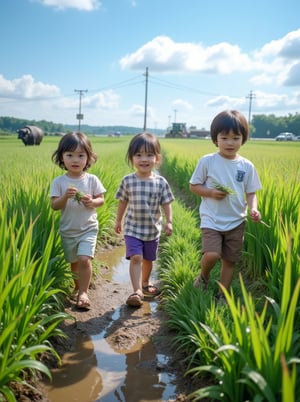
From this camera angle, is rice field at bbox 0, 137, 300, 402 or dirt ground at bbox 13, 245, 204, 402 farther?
dirt ground at bbox 13, 245, 204, 402

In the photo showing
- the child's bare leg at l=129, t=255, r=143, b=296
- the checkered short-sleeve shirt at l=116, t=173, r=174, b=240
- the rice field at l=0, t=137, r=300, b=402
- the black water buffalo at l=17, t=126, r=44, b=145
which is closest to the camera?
the rice field at l=0, t=137, r=300, b=402

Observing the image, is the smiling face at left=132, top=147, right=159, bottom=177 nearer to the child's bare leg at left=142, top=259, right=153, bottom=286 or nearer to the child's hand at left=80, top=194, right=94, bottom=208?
the child's hand at left=80, top=194, right=94, bottom=208

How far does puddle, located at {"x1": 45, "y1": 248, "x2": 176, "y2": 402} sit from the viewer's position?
2.10 metres

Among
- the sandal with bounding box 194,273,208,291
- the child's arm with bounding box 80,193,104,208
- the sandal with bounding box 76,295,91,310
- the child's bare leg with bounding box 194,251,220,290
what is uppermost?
the child's arm with bounding box 80,193,104,208

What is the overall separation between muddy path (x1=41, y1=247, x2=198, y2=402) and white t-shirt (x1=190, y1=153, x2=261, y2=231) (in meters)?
0.88

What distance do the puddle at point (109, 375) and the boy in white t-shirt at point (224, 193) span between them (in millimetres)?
869

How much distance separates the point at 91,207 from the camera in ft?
10.8

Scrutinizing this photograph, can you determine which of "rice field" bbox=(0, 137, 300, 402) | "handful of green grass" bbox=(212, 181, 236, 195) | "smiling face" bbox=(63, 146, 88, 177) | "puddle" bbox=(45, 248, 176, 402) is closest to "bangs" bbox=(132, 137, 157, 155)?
"smiling face" bbox=(63, 146, 88, 177)

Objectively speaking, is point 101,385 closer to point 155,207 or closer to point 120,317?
point 120,317

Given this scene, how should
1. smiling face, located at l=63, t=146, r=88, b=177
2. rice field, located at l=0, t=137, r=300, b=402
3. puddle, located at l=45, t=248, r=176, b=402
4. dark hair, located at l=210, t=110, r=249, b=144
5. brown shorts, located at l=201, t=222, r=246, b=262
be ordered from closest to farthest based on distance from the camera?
1. rice field, located at l=0, t=137, r=300, b=402
2. puddle, located at l=45, t=248, r=176, b=402
3. dark hair, located at l=210, t=110, r=249, b=144
4. brown shorts, located at l=201, t=222, r=246, b=262
5. smiling face, located at l=63, t=146, r=88, b=177

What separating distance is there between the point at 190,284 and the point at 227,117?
4.31 feet

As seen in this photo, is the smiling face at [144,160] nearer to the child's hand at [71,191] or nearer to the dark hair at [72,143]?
the dark hair at [72,143]

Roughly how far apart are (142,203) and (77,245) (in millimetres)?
666

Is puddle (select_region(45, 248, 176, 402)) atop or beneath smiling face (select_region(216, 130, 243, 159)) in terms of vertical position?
beneath
